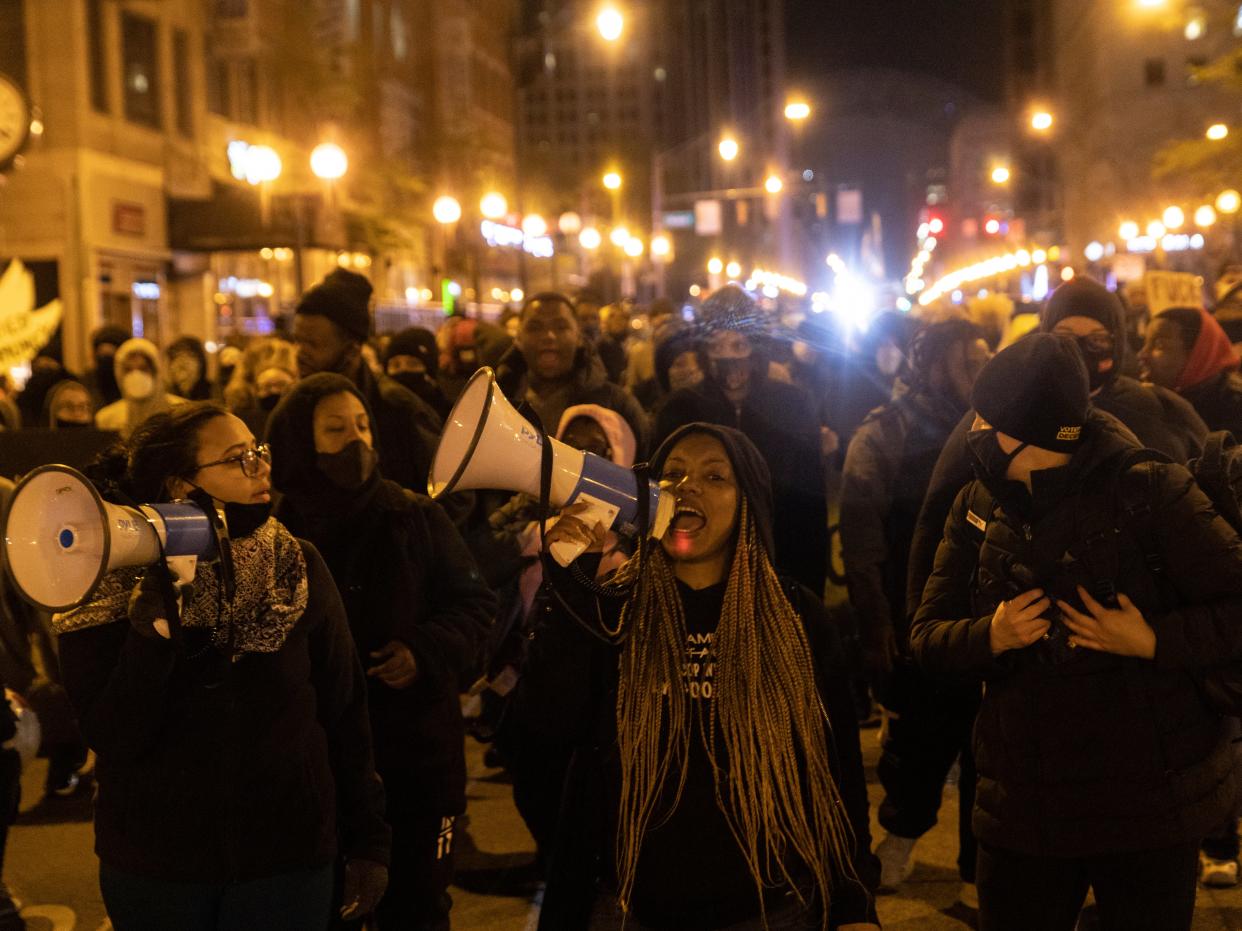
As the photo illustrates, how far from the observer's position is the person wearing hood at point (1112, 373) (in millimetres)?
4945

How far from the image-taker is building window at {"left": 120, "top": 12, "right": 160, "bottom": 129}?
2530cm

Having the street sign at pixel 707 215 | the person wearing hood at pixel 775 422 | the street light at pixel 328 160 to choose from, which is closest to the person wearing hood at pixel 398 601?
the person wearing hood at pixel 775 422

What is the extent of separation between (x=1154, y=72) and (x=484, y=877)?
90938mm

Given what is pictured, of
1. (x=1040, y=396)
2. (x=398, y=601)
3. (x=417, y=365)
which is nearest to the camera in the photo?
(x=1040, y=396)

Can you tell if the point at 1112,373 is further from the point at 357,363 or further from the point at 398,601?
the point at 357,363

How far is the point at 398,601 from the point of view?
4.26 m

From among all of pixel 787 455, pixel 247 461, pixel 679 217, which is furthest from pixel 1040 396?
pixel 679 217

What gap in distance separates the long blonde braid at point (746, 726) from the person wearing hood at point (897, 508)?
86.9 inches

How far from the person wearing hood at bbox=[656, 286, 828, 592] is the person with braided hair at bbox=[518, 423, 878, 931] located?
123 inches

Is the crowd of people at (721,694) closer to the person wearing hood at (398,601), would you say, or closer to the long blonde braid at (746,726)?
the long blonde braid at (746,726)

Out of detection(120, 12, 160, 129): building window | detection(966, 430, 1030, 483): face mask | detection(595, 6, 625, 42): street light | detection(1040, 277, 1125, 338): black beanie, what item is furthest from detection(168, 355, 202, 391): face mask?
detection(120, 12, 160, 129): building window

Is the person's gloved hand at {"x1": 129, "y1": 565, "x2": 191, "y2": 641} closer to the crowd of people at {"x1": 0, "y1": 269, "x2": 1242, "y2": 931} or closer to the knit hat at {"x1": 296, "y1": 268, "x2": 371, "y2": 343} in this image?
the crowd of people at {"x1": 0, "y1": 269, "x2": 1242, "y2": 931}

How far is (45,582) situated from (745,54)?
198 metres

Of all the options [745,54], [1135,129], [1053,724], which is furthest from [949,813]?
[745,54]
